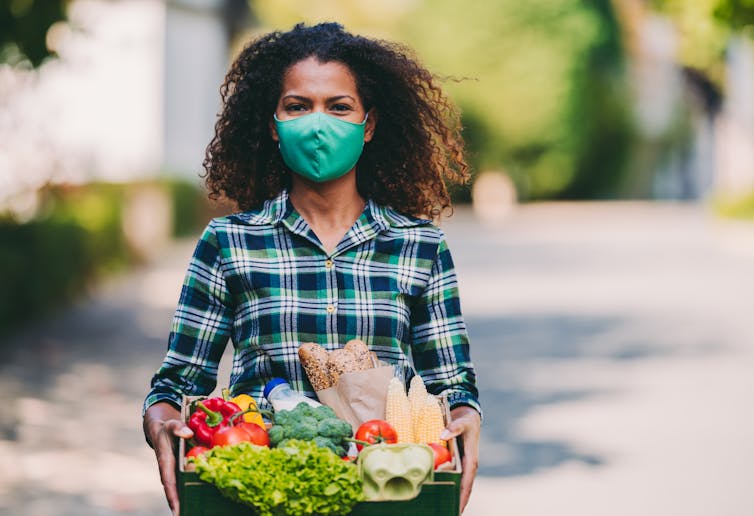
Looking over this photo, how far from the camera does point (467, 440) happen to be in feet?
9.20

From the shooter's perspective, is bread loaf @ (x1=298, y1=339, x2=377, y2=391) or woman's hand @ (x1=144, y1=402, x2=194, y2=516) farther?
bread loaf @ (x1=298, y1=339, x2=377, y2=391)

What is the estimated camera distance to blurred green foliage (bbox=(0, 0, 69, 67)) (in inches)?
400

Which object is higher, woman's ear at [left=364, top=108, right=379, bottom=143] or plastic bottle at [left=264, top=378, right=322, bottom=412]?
woman's ear at [left=364, top=108, right=379, bottom=143]

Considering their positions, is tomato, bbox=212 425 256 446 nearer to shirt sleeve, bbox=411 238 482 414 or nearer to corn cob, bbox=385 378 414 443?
corn cob, bbox=385 378 414 443

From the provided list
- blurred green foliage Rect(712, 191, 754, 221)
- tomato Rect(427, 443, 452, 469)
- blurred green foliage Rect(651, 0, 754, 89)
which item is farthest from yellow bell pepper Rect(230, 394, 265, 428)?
blurred green foliage Rect(712, 191, 754, 221)

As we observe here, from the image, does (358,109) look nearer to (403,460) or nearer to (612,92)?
(403,460)

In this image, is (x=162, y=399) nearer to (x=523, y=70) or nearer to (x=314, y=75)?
(x=314, y=75)

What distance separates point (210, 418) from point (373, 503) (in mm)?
434

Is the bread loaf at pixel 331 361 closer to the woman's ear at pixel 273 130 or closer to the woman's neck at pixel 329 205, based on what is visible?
the woman's neck at pixel 329 205

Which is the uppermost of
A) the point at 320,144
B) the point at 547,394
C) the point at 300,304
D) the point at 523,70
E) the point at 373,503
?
the point at 523,70

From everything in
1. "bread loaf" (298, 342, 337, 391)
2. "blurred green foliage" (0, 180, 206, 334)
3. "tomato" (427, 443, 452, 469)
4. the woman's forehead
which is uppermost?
the woman's forehead

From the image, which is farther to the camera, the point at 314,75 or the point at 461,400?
the point at 314,75

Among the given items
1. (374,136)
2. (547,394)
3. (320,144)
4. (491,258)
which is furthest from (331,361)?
(491,258)

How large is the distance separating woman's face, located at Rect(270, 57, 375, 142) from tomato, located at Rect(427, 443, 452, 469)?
0.83 m
